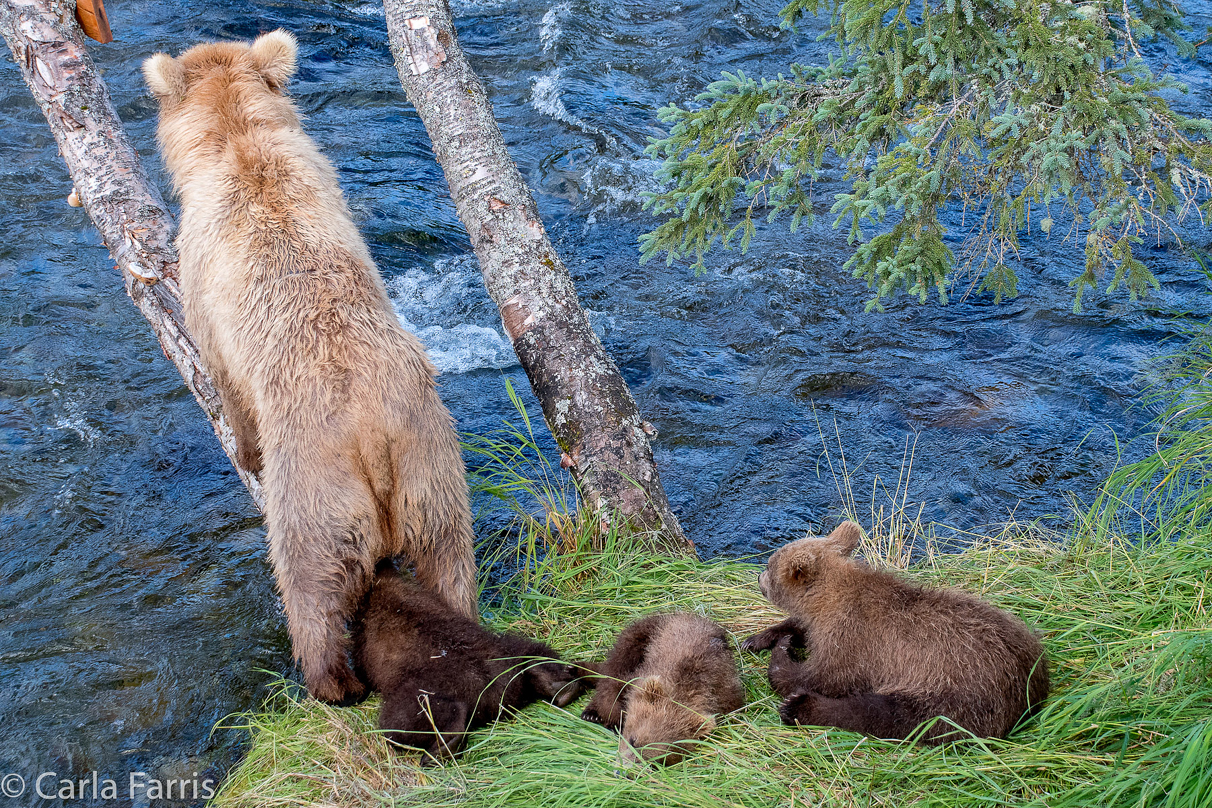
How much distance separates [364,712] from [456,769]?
62 cm

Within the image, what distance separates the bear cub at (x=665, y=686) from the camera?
10.7ft

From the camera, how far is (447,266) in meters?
8.41

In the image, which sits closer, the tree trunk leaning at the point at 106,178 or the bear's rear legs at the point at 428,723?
the bear's rear legs at the point at 428,723

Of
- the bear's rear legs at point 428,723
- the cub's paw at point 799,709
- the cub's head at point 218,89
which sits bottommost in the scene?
the cub's paw at point 799,709

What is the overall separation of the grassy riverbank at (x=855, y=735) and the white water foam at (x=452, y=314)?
10.9 feet

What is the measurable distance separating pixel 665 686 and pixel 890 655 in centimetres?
87

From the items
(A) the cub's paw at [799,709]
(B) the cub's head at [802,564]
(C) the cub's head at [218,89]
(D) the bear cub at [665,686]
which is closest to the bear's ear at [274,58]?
(C) the cub's head at [218,89]

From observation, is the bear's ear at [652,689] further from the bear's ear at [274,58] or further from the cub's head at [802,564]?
the bear's ear at [274,58]

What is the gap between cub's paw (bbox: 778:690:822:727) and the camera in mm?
3295

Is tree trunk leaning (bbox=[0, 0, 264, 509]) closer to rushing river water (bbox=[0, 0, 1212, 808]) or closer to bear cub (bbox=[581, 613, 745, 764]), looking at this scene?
rushing river water (bbox=[0, 0, 1212, 808])

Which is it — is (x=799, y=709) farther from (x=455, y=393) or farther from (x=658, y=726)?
(x=455, y=393)

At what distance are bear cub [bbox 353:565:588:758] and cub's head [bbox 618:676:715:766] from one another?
460 millimetres

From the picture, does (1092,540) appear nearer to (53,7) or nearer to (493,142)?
(493,142)

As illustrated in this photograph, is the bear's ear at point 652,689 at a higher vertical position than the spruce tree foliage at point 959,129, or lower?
lower
